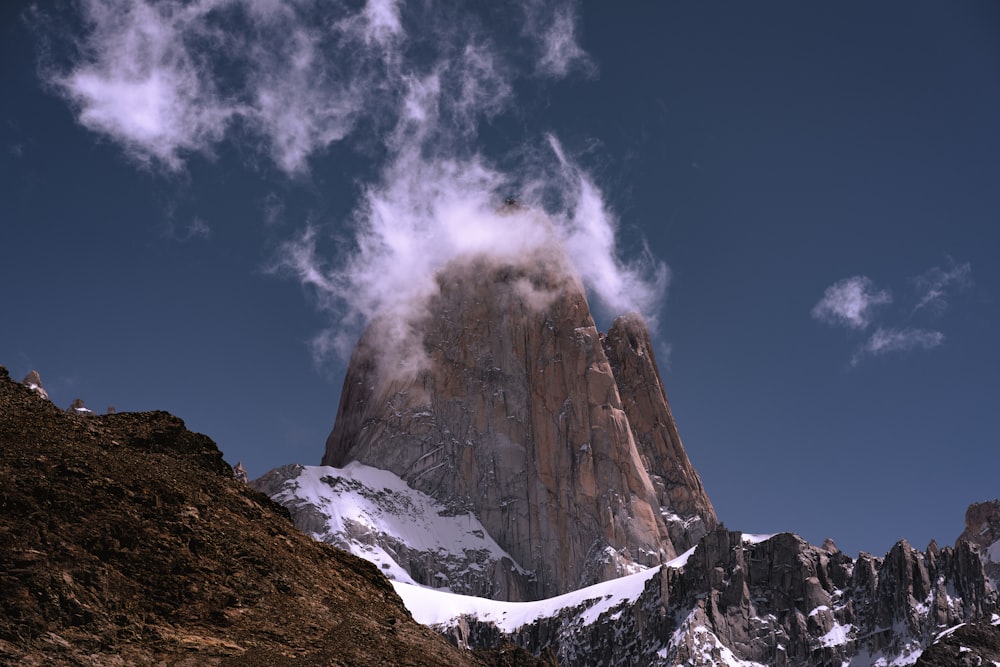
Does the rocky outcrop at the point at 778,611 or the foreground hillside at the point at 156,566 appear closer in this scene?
the foreground hillside at the point at 156,566

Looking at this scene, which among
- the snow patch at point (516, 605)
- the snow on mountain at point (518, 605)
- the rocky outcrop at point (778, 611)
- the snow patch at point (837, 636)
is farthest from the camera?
the snow patch at point (516, 605)

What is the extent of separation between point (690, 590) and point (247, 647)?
14960 cm

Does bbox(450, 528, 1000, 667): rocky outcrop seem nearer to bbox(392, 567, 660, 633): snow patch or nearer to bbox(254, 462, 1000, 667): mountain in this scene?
bbox(254, 462, 1000, 667): mountain

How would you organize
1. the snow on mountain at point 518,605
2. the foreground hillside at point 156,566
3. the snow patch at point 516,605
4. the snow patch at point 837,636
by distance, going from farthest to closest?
1. the snow patch at point 516,605
2. the snow on mountain at point 518,605
3. the snow patch at point 837,636
4. the foreground hillside at point 156,566

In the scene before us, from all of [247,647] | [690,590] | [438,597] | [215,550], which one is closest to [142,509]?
[215,550]

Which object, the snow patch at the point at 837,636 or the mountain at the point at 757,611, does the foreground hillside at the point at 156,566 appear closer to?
the mountain at the point at 757,611

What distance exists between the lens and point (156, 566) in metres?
36.9

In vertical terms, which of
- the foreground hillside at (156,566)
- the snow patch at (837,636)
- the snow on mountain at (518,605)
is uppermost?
the snow on mountain at (518,605)

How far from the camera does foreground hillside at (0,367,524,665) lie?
108ft

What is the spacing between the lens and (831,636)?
172 m

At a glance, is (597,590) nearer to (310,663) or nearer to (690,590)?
(690,590)

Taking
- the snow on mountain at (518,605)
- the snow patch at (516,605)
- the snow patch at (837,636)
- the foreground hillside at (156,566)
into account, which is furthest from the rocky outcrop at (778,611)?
the foreground hillside at (156,566)

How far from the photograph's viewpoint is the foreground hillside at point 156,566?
33062mm

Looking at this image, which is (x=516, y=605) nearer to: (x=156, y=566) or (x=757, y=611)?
(x=757, y=611)
